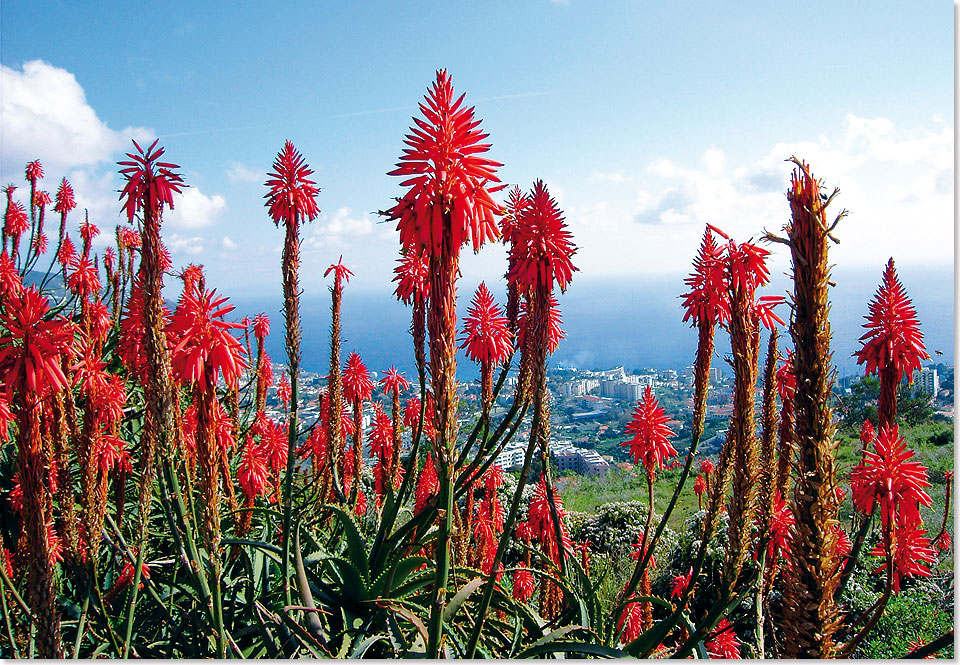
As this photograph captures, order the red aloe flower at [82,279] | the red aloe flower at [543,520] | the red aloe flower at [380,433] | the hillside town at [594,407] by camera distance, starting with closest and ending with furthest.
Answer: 1. the red aloe flower at [543,520]
2. the hillside town at [594,407]
3. the red aloe flower at [380,433]
4. the red aloe flower at [82,279]

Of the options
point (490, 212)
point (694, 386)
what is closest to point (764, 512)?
point (694, 386)

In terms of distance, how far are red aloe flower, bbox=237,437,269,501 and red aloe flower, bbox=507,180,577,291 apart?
2.70 metres

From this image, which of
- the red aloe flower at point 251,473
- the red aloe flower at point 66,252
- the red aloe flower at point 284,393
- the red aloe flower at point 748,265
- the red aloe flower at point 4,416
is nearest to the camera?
the red aloe flower at point 748,265

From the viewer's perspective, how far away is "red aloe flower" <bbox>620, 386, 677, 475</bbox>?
3513mm

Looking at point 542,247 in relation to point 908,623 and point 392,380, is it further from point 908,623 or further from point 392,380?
point 908,623

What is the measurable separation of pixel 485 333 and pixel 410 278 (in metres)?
0.65

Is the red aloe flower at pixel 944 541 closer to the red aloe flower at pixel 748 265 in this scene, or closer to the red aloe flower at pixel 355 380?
the red aloe flower at pixel 748 265

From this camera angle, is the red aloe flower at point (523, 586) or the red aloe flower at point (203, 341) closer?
the red aloe flower at point (203, 341)

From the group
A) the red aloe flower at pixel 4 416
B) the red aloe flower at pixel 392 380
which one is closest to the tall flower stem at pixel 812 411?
the red aloe flower at pixel 4 416

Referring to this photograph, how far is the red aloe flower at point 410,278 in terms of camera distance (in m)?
3.44

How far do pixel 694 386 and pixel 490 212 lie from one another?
1448 millimetres

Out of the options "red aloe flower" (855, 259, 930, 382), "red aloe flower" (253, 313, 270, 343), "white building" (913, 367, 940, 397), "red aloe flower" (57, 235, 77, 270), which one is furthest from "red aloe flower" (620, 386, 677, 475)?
"red aloe flower" (57, 235, 77, 270)

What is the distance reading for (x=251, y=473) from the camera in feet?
12.4

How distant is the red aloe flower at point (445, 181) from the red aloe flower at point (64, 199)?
9.04 metres
